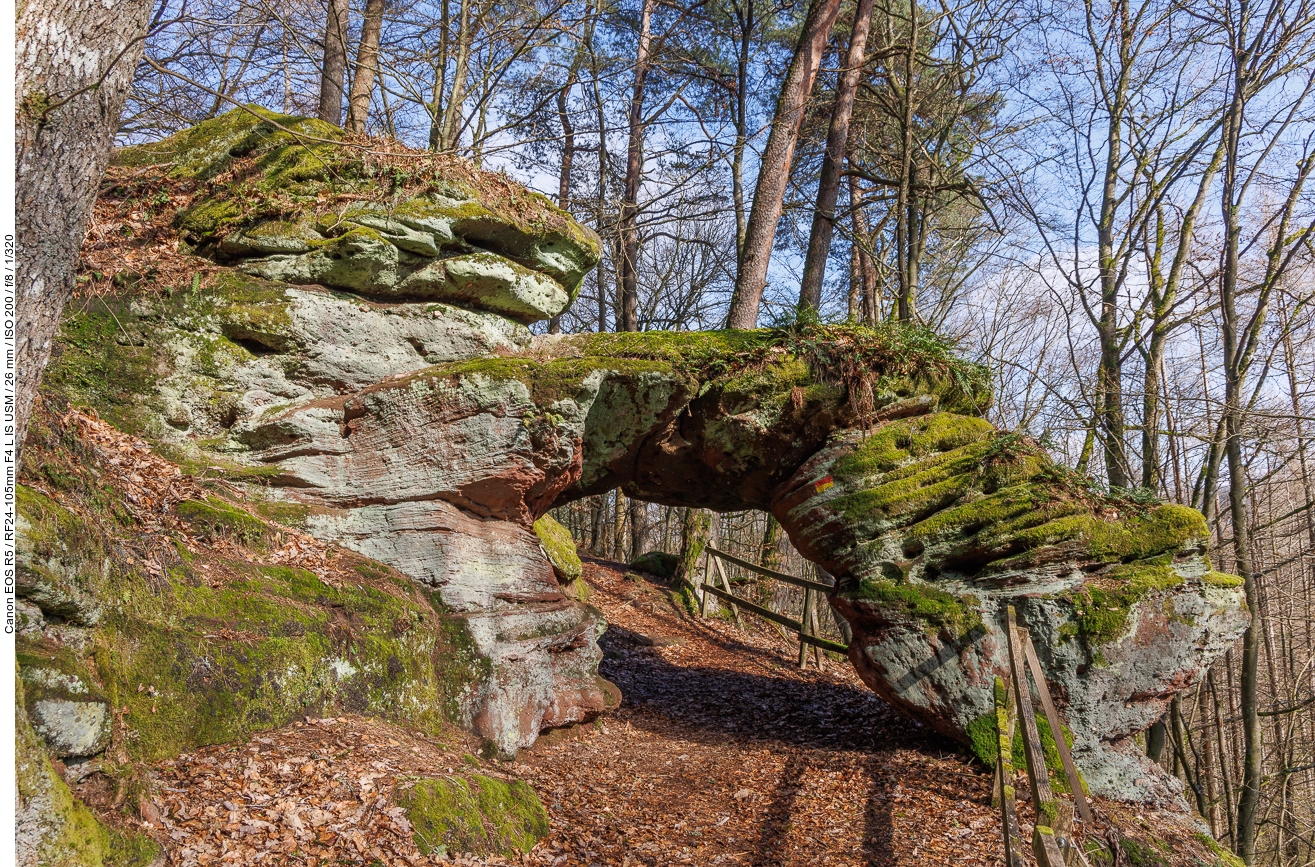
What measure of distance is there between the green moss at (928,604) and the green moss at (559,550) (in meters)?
3.35

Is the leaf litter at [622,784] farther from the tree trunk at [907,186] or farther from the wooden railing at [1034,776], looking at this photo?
the tree trunk at [907,186]

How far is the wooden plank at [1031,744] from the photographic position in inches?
123

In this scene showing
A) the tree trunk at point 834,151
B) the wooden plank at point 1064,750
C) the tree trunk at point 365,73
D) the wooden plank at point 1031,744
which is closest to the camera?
the wooden plank at point 1031,744

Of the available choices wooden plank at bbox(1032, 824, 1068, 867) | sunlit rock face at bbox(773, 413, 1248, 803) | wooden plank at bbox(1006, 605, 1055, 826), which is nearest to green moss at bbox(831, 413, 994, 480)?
sunlit rock face at bbox(773, 413, 1248, 803)

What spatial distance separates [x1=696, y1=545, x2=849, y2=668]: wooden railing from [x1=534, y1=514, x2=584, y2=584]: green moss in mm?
3148

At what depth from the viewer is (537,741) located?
6664 mm

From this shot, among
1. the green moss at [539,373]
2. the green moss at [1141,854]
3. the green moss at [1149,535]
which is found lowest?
the green moss at [1141,854]

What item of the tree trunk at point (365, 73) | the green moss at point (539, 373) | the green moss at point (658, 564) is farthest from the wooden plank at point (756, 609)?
the tree trunk at point (365, 73)

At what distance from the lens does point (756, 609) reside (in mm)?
11320

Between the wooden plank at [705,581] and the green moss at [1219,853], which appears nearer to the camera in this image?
the green moss at [1219,853]

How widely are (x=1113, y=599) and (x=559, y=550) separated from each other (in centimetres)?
578

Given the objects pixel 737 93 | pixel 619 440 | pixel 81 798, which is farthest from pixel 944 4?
pixel 81 798

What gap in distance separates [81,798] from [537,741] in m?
4.13

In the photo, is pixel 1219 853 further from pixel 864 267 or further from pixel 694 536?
pixel 864 267
